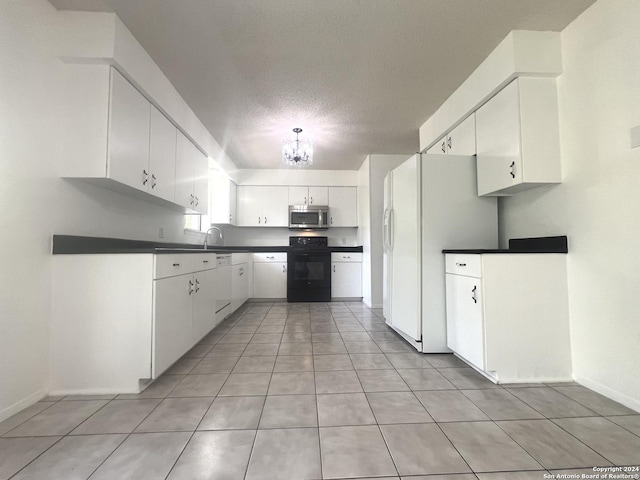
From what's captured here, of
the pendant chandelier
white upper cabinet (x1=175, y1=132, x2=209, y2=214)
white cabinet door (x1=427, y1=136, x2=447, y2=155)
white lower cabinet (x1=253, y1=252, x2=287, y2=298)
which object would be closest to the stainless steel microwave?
white lower cabinet (x1=253, y1=252, x2=287, y2=298)

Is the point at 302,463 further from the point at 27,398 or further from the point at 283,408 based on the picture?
the point at 27,398

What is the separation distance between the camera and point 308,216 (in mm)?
5012

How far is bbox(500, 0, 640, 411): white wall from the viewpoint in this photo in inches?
59.4

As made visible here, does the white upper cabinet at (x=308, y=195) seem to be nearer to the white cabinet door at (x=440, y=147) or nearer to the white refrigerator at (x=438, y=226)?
the white cabinet door at (x=440, y=147)

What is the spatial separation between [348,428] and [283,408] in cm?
38

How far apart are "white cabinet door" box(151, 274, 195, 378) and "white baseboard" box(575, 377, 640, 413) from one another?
2.64m

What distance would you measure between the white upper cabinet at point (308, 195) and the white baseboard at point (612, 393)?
3.97 metres

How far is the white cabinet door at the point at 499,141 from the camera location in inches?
76.4

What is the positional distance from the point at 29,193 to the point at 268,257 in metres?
3.35

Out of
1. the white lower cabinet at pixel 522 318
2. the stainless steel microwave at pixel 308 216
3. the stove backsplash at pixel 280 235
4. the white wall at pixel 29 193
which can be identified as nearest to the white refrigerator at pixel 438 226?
the white lower cabinet at pixel 522 318

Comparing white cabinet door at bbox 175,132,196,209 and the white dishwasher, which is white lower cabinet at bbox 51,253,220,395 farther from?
the white dishwasher

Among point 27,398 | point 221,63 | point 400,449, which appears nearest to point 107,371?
point 27,398

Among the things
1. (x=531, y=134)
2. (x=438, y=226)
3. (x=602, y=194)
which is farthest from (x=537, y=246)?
(x=531, y=134)

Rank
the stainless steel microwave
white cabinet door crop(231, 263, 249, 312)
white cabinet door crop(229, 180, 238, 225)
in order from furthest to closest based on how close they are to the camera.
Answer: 1. the stainless steel microwave
2. white cabinet door crop(229, 180, 238, 225)
3. white cabinet door crop(231, 263, 249, 312)
